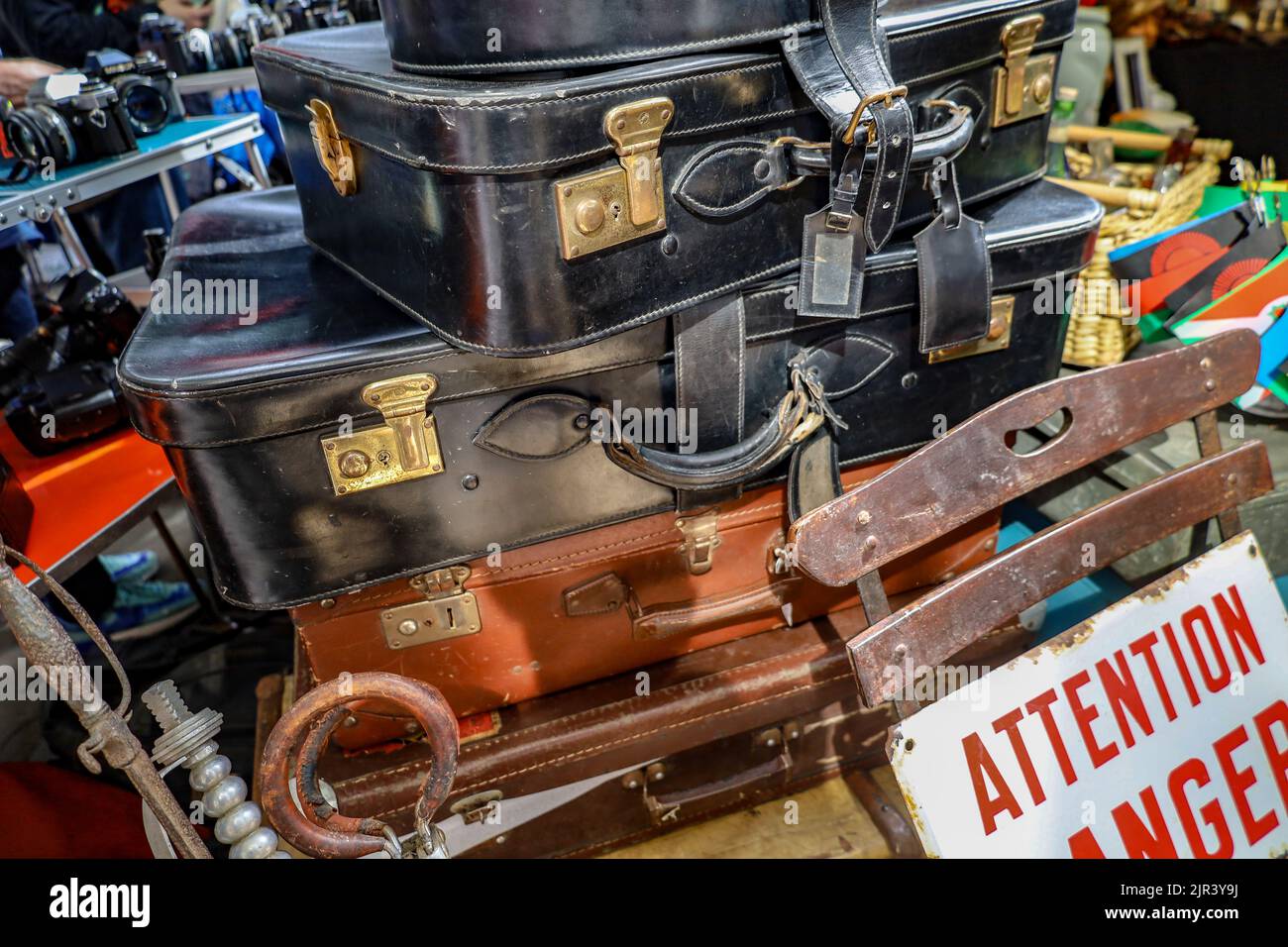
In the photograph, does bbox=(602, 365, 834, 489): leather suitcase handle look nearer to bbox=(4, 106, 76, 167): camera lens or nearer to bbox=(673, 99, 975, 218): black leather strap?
bbox=(673, 99, 975, 218): black leather strap

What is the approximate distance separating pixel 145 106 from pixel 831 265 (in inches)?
68.0

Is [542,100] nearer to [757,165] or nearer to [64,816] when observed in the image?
[757,165]

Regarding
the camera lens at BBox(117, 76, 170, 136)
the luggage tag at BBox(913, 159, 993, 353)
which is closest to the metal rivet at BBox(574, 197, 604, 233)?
the luggage tag at BBox(913, 159, 993, 353)

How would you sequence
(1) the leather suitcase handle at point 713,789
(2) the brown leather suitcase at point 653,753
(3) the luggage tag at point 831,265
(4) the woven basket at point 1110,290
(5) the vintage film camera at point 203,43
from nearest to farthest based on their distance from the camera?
(3) the luggage tag at point 831,265
(2) the brown leather suitcase at point 653,753
(1) the leather suitcase handle at point 713,789
(4) the woven basket at point 1110,290
(5) the vintage film camera at point 203,43

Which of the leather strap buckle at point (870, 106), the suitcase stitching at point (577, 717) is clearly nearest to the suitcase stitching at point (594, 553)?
the suitcase stitching at point (577, 717)

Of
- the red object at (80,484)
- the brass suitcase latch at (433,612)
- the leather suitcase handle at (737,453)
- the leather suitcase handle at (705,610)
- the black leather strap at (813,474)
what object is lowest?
the leather suitcase handle at (705,610)

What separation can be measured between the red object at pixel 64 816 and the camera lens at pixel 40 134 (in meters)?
1.08

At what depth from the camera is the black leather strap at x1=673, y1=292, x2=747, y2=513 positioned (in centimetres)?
123

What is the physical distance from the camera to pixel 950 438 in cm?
108

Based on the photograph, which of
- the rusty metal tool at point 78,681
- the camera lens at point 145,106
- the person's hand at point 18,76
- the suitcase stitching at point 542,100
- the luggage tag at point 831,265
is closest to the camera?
the rusty metal tool at point 78,681

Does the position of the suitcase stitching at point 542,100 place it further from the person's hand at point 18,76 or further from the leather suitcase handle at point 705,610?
the person's hand at point 18,76

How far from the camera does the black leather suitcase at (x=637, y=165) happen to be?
1039 mm
